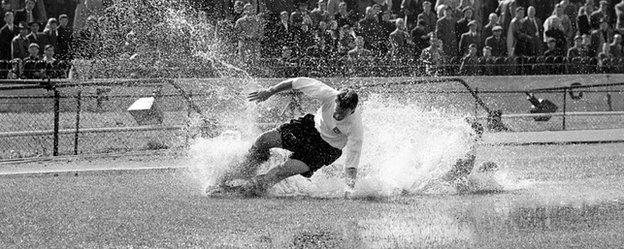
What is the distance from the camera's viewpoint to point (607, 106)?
23.7 m

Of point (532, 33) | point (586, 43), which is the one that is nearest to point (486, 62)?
point (532, 33)

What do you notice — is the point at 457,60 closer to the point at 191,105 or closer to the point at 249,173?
the point at 191,105

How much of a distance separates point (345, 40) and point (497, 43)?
11.2 feet

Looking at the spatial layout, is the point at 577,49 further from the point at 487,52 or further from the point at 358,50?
the point at 358,50

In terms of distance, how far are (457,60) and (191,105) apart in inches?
221

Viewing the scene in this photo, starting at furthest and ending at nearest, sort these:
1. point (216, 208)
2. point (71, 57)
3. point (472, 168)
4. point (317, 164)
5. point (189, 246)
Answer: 1. point (71, 57)
2. point (472, 168)
3. point (317, 164)
4. point (216, 208)
5. point (189, 246)

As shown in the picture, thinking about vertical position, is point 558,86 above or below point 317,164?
below

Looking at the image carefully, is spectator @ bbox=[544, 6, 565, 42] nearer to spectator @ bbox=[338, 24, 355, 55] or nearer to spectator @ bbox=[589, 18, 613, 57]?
spectator @ bbox=[589, 18, 613, 57]

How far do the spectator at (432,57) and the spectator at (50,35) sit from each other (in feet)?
21.2

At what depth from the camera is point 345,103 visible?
1207cm

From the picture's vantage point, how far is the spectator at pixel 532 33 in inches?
922

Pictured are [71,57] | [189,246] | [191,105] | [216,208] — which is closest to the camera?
[189,246]

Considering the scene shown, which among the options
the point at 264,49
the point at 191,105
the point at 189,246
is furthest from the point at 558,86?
the point at 189,246

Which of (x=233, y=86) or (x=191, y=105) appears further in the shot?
(x=233, y=86)
